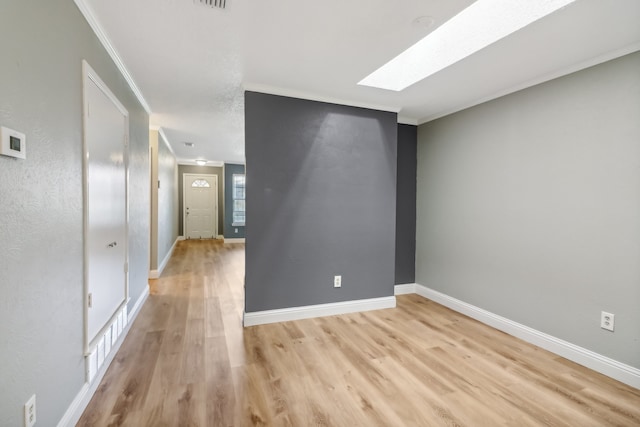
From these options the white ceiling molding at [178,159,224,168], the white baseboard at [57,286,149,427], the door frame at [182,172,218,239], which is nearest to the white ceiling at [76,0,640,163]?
the white baseboard at [57,286,149,427]

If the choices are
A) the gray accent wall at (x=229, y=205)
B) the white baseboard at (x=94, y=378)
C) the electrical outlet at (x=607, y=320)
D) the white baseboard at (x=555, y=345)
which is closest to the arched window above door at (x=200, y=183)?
the gray accent wall at (x=229, y=205)

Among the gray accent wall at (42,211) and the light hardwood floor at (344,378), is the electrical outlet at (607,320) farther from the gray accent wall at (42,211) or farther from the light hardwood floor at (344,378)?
the gray accent wall at (42,211)

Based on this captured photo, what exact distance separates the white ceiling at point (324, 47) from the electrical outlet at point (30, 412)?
2.06 metres

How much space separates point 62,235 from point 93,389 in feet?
3.67

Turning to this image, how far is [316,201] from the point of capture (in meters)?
3.26

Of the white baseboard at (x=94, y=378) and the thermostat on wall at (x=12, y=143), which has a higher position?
the thermostat on wall at (x=12, y=143)

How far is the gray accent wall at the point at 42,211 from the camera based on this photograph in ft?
3.63

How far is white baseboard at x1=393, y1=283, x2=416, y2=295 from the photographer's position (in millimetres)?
4129

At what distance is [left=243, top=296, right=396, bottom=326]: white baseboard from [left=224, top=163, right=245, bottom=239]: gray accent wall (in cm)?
625

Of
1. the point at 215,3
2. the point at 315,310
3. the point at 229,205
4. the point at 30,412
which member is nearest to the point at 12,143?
the point at 30,412

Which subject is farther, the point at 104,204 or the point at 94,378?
the point at 104,204

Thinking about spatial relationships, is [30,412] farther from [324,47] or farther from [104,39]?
[324,47]

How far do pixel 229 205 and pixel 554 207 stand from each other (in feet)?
26.4

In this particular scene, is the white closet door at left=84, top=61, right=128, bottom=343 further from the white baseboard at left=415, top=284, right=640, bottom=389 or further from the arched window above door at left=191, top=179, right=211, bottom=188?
the arched window above door at left=191, top=179, right=211, bottom=188
